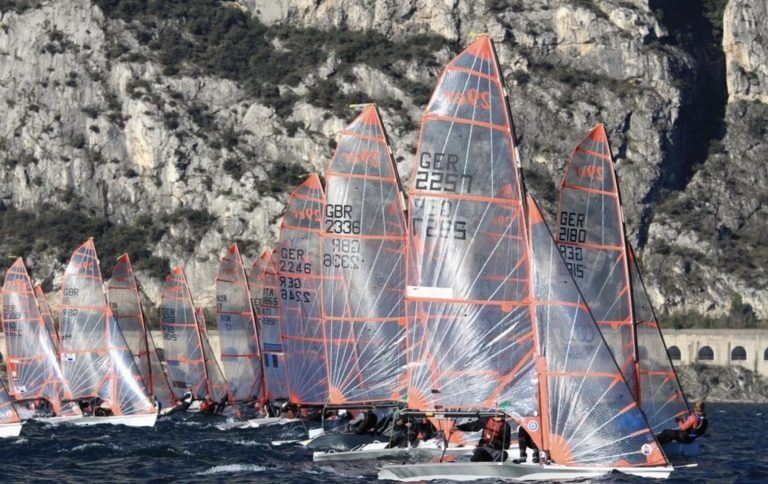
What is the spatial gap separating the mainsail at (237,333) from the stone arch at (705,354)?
55.5m

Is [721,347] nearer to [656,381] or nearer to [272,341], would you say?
[272,341]

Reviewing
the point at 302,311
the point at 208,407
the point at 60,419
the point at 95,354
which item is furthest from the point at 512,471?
the point at 208,407

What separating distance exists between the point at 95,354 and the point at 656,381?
31.7 m

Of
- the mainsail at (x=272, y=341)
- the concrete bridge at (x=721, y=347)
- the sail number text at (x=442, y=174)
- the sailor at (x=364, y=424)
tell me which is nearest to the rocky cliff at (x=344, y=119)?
the concrete bridge at (x=721, y=347)

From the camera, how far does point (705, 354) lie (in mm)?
124562

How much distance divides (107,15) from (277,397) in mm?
102141

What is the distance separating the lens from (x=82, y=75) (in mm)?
157250

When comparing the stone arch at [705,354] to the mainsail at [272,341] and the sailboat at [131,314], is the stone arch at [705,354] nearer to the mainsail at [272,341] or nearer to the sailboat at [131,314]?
the sailboat at [131,314]

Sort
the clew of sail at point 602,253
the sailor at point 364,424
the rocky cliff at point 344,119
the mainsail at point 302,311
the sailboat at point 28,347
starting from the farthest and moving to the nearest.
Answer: the rocky cliff at point 344,119 < the sailboat at point 28,347 < the mainsail at point 302,311 < the sailor at point 364,424 < the clew of sail at point 602,253

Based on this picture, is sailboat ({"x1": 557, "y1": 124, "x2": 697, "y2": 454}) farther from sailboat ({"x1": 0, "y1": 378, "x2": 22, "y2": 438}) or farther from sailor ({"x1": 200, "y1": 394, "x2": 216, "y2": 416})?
sailor ({"x1": 200, "y1": 394, "x2": 216, "y2": 416})

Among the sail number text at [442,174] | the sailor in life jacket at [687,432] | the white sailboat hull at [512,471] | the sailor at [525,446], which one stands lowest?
the sailor in life jacket at [687,432]

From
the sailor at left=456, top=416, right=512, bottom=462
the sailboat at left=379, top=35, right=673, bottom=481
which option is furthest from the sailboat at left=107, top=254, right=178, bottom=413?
the sailor at left=456, top=416, right=512, bottom=462

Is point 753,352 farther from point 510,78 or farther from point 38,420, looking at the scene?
point 38,420

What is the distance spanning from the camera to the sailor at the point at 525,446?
38375mm
